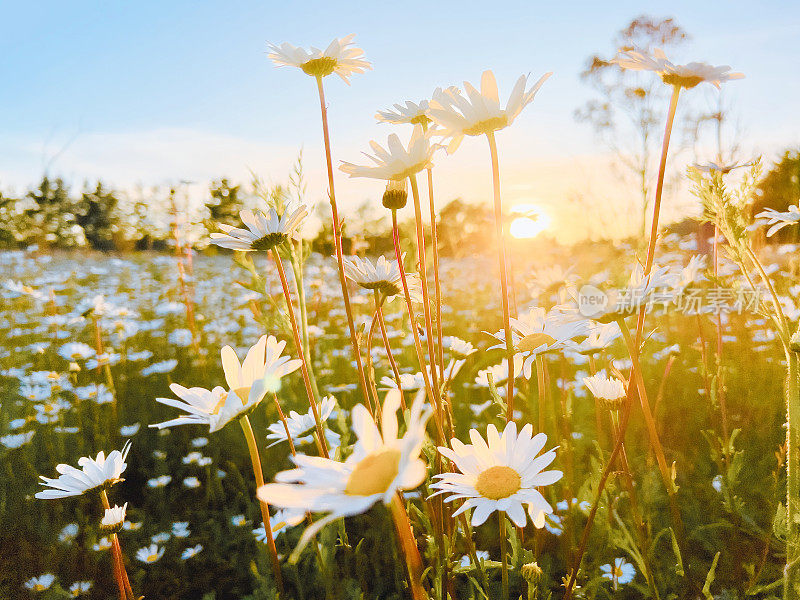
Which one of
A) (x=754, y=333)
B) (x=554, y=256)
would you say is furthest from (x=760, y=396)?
(x=554, y=256)

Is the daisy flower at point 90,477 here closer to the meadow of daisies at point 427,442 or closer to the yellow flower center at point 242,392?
the meadow of daisies at point 427,442

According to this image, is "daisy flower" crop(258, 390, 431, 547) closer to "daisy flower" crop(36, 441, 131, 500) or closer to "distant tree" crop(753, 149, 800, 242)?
"daisy flower" crop(36, 441, 131, 500)

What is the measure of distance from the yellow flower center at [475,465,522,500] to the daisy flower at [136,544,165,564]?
131 cm

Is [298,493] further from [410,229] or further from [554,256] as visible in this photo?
[554,256]

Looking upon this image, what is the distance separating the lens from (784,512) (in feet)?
3.60

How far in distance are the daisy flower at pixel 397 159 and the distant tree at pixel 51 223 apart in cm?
326

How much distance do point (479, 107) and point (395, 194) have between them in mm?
234

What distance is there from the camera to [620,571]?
1.38m

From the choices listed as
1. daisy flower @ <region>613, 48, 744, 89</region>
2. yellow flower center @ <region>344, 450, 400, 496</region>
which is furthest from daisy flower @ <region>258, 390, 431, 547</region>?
daisy flower @ <region>613, 48, 744, 89</region>

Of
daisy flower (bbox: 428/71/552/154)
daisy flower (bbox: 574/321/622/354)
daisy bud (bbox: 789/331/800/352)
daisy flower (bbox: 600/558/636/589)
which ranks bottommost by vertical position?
daisy flower (bbox: 600/558/636/589)

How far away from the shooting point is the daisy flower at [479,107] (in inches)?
34.1

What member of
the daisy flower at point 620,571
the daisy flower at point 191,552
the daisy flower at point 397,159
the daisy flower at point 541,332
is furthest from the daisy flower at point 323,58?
the daisy flower at point 191,552

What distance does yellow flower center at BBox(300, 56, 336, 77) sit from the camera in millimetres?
1062

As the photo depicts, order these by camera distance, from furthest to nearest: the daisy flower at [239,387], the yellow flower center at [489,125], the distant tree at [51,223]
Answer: the distant tree at [51,223]
the yellow flower center at [489,125]
the daisy flower at [239,387]
